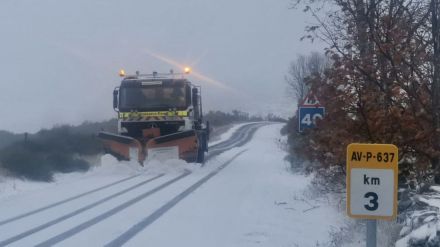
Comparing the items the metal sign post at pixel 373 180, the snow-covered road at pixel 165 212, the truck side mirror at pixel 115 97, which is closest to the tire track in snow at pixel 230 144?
the truck side mirror at pixel 115 97

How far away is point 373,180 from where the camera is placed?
476 centimetres

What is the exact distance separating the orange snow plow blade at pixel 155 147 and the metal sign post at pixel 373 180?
16.6 metres

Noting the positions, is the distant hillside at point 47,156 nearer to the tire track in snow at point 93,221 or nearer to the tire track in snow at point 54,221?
the tire track in snow at point 54,221

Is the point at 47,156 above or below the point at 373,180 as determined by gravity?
below

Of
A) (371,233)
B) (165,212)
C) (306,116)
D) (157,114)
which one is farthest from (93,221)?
(157,114)

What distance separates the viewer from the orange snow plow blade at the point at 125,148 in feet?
70.2

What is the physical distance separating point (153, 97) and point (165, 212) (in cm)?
1036

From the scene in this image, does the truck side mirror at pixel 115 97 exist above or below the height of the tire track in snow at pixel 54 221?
above

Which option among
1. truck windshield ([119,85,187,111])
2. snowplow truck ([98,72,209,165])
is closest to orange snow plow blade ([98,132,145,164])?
snowplow truck ([98,72,209,165])

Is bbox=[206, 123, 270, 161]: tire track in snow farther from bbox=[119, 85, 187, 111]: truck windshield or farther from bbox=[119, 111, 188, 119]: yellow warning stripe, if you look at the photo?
bbox=[119, 85, 187, 111]: truck windshield

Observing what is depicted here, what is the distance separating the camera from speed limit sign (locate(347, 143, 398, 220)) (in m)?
4.73

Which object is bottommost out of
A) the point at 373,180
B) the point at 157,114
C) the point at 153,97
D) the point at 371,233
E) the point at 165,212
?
the point at 165,212

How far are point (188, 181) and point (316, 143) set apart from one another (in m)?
8.28

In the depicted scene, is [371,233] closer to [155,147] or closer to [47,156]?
[155,147]
